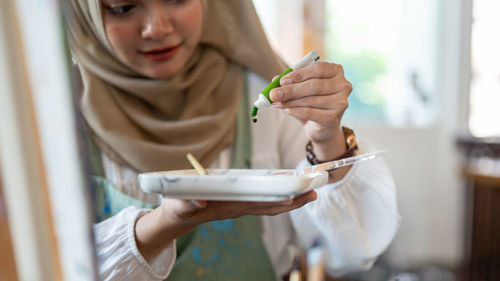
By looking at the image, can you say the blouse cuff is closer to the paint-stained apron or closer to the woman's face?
the paint-stained apron

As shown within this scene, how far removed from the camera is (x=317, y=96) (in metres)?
0.27

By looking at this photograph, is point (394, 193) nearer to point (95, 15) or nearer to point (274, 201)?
point (274, 201)

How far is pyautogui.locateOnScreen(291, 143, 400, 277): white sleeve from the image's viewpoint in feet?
1.12

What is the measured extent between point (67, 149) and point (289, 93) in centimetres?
14

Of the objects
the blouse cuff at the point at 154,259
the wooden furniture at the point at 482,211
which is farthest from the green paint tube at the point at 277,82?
the wooden furniture at the point at 482,211

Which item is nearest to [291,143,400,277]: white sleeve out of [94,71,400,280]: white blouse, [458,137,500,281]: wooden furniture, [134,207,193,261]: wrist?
[94,71,400,280]: white blouse

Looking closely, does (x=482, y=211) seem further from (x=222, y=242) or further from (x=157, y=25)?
(x=157, y=25)

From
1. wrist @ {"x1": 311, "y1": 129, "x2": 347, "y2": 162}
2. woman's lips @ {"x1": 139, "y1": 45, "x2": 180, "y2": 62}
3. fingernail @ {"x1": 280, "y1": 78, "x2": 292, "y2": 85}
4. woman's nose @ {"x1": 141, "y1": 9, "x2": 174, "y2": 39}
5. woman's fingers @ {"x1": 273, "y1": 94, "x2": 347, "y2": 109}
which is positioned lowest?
wrist @ {"x1": 311, "y1": 129, "x2": 347, "y2": 162}

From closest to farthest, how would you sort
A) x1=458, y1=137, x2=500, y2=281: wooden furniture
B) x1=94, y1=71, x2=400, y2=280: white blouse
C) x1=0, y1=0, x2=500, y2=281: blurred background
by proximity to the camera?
x1=0, y1=0, x2=500, y2=281: blurred background < x1=94, y1=71, x2=400, y2=280: white blouse < x1=458, y1=137, x2=500, y2=281: wooden furniture

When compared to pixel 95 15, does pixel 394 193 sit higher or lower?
lower

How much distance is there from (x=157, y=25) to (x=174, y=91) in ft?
0.21

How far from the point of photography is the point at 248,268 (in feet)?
1.16

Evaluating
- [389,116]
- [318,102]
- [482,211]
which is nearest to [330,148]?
[318,102]

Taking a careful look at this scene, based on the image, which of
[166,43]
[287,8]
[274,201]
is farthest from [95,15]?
[287,8]
